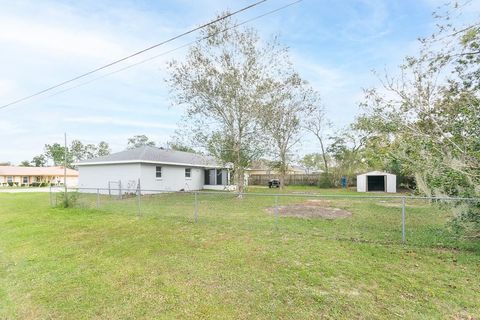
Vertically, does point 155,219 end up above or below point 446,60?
below

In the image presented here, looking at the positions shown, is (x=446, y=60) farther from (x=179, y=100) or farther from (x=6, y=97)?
(x=6, y=97)

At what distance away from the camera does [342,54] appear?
11.1 m

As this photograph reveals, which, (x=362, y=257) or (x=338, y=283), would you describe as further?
(x=362, y=257)

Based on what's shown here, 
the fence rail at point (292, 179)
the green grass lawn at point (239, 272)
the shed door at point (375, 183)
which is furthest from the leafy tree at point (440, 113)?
the fence rail at point (292, 179)

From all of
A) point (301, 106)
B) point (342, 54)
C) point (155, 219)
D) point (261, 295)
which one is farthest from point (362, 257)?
point (301, 106)

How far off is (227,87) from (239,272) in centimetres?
1299

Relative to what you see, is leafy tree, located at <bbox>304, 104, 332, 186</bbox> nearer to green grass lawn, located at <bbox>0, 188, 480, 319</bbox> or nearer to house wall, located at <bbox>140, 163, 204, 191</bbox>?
house wall, located at <bbox>140, 163, 204, 191</bbox>

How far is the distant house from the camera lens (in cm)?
3950

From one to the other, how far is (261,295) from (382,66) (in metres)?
8.12

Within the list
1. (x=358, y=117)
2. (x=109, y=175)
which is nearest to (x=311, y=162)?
(x=358, y=117)

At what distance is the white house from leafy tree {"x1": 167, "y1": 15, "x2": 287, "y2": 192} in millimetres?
2288

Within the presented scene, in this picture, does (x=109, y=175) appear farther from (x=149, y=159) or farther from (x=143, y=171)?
(x=149, y=159)

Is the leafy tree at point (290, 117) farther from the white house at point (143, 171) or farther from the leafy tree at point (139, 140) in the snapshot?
the leafy tree at point (139, 140)

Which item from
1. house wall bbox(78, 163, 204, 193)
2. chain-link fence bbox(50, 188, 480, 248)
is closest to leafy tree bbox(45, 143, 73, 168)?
house wall bbox(78, 163, 204, 193)
